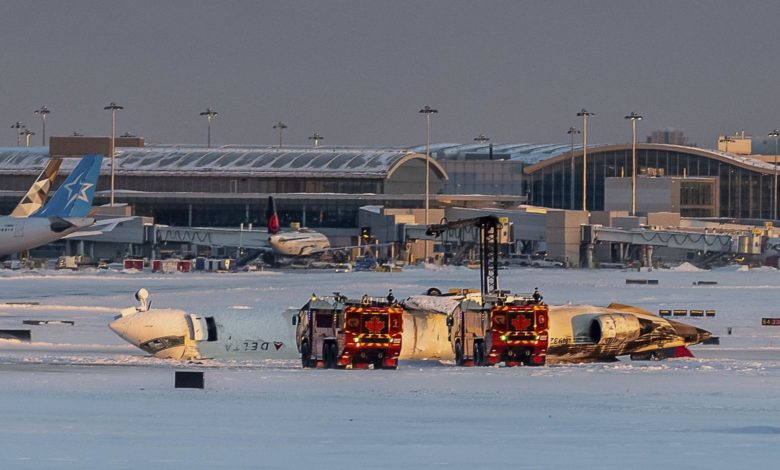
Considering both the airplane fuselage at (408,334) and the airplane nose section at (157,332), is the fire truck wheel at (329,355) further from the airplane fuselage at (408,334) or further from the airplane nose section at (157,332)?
the airplane nose section at (157,332)

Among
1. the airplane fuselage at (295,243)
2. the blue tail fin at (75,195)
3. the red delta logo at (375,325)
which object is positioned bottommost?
the red delta logo at (375,325)

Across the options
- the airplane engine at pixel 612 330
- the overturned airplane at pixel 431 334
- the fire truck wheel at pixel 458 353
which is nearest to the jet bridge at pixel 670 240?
the overturned airplane at pixel 431 334

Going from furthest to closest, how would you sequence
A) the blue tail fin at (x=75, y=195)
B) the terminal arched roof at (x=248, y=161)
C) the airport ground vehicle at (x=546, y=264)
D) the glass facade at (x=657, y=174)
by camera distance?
the glass facade at (x=657, y=174) < the terminal arched roof at (x=248, y=161) < the airport ground vehicle at (x=546, y=264) < the blue tail fin at (x=75, y=195)

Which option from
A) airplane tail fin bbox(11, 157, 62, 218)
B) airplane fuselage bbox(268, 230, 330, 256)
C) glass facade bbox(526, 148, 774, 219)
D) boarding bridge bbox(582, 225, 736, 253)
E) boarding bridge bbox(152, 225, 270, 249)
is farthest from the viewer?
glass facade bbox(526, 148, 774, 219)

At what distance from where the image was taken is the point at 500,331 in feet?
149

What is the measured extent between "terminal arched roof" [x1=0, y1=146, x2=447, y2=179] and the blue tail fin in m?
59.5

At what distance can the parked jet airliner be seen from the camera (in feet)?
351

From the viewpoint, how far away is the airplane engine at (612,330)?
48.3 m

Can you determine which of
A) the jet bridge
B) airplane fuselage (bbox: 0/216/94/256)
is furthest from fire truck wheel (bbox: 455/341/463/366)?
the jet bridge

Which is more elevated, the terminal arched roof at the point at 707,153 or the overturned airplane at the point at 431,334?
the terminal arched roof at the point at 707,153

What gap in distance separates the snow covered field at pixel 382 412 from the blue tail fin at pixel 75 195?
50977 millimetres

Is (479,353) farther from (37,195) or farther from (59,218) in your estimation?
(37,195)

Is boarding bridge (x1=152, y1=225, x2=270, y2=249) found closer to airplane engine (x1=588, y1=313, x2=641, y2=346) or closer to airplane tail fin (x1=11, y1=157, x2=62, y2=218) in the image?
airplane tail fin (x1=11, y1=157, x2=62, y2=218)

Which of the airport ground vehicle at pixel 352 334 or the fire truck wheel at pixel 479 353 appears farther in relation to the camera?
the fire truck wheel at pixel 479 353
